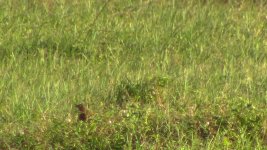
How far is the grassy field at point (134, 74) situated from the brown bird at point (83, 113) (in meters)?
0.02

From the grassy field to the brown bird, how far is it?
0.8 inches

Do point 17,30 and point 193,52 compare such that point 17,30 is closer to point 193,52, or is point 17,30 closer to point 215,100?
point 193,52

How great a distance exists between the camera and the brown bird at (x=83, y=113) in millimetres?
4720

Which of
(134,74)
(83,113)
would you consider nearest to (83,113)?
(83,113)

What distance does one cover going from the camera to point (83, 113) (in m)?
4.75

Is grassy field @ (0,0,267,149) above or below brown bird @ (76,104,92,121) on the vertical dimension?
below

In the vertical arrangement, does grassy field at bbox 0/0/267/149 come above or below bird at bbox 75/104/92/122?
below

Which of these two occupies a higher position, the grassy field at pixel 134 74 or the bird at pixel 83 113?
the bird at pixel 83 113

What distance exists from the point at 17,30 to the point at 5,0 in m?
0.83

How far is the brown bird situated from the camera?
4720mm

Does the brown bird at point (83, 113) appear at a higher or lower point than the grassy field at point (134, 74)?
higher

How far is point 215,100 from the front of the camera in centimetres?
505

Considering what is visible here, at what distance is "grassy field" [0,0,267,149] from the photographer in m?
4.64

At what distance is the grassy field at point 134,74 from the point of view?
464 centimetres
